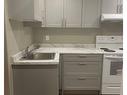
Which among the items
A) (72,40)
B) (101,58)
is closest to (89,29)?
(72,40)

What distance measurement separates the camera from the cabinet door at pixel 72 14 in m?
4.10

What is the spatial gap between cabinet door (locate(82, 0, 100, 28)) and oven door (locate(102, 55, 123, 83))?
2.88 ft

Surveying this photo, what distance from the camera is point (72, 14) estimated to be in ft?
13.5

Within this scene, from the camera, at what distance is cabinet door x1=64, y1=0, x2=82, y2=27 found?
410 cm

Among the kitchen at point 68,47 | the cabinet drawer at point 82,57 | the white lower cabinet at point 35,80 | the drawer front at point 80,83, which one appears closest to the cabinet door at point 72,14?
the kitchen at point 68,47

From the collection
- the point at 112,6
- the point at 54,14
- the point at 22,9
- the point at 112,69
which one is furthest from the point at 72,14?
the point at 22,9

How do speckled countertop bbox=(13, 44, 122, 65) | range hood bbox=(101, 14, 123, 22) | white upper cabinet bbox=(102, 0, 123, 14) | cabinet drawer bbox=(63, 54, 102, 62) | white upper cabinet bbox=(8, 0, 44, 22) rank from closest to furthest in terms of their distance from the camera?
1. white upper cabinet bbox=(8, 0, 44, 22)
2. speckled countertop bbox=(13, 44, 122, 65)
3. cabinet drawer bbox=(63, 54, 102, 62)
4. range hood bbox=(101, 14, 123, 22)
5. white upper cabinet bbox=(102, 0, 123, 14)

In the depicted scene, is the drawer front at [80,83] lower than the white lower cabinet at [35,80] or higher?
lower

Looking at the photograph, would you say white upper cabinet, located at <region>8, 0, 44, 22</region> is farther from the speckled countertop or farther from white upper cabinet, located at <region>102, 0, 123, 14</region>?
white upper cabinet, located at <region>102, 0, 123, 14</region>

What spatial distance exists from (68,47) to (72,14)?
2.70 ft

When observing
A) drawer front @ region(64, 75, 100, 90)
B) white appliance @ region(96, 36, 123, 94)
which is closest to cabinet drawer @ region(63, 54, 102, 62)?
white appliance @ region(96, 36, 123, 94)

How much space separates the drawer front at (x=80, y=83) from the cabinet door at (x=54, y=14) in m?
1.24

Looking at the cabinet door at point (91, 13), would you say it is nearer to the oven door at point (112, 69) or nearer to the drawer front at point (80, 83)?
the oven door at point (112, 69)

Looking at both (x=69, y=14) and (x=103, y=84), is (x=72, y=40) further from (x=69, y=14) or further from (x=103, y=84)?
(x=103, y=84)
